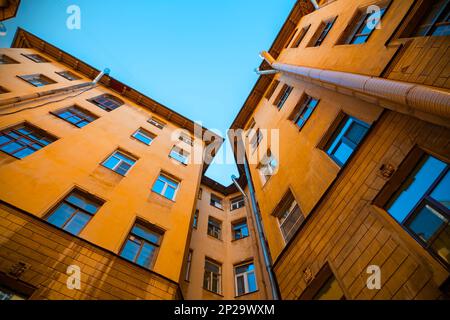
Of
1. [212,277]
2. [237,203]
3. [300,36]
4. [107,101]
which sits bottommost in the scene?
[212,277]

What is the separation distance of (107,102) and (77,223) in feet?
44.2

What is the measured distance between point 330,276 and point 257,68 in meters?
19.2

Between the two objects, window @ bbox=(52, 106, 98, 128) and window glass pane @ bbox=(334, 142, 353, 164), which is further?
window @ bbox=(52, 106, 98, 128)

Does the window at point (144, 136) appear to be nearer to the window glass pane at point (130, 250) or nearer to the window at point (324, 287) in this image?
the window glass pane at point (130, 250)

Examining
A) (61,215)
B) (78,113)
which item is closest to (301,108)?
(61,215)

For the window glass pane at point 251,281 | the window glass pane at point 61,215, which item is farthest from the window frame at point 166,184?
the window glass pane at point 251,281

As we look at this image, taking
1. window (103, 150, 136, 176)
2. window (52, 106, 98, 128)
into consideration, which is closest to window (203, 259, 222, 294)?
window (103, 150, 136, 176)

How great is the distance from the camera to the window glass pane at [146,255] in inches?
355

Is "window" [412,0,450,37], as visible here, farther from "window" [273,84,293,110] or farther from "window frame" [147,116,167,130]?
"window frame" [147,116,167,130]

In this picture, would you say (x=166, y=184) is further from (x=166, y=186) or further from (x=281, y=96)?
(x=281, y=96)

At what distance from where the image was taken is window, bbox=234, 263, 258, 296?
12602mm

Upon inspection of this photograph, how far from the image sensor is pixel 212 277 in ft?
43.1

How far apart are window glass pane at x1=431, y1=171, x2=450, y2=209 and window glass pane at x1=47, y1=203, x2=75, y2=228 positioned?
34.8ft

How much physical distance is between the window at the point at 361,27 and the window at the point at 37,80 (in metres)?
18.2
